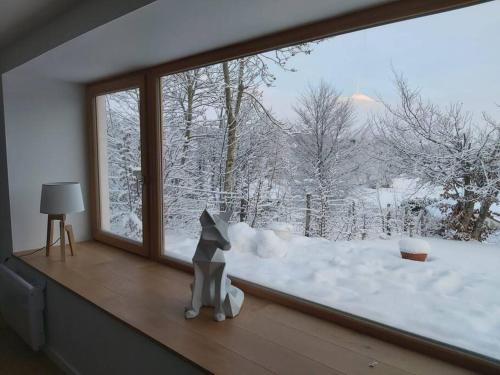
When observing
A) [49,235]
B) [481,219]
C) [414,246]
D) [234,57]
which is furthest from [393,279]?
[49,235]

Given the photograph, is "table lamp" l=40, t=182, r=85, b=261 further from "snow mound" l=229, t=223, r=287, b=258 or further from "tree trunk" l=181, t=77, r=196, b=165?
"snow mound" l=229, t=223, r=287, b=258

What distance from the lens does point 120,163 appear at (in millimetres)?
2809

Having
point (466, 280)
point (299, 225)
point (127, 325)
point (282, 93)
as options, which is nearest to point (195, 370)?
point (127, 325)

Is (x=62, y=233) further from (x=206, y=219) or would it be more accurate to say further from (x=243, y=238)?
(x=206, y=219)

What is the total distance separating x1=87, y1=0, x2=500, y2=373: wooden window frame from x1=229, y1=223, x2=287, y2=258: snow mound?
0.18 metres

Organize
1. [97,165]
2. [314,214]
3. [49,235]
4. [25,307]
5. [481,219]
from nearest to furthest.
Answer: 1. [481,219]
2. [314,214]
3. [25,307]
4. [49,235]
5. [97,165]

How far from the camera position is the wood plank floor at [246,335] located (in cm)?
128

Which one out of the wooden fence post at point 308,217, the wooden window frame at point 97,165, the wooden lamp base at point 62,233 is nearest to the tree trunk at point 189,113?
the wooden window frame at point 97,165

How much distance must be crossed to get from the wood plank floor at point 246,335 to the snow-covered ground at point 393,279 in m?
0.11

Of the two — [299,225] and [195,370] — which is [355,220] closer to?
[299,225]

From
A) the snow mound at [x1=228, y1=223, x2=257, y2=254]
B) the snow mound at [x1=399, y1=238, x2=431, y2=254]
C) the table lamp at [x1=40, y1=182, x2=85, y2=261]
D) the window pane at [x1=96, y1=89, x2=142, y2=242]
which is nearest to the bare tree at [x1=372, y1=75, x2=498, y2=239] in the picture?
the snow mound at [x1=399, y1=238, x2=431, y2=254]

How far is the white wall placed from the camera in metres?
2.67

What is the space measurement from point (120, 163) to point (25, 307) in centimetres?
115

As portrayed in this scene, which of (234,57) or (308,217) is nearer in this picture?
(308,217)
